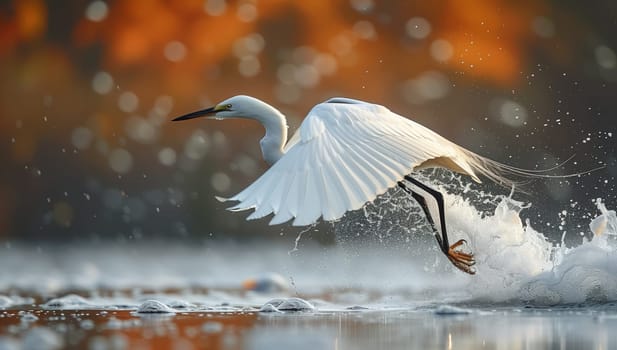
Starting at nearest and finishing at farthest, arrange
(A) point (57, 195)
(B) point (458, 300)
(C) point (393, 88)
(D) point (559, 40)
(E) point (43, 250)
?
(B) point (458, 300) → (E) point (43, 250) → (A) point (57, 195) → (C) point (393, 88) → (D) point (559, 40)

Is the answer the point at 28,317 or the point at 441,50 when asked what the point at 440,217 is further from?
the point at 441,50

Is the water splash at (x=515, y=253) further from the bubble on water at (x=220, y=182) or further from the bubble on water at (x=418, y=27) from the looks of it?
the bubble on water at (x=418, y=27)

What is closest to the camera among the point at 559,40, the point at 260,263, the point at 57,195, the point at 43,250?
the point at 260,263

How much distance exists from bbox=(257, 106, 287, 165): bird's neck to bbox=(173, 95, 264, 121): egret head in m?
0.07

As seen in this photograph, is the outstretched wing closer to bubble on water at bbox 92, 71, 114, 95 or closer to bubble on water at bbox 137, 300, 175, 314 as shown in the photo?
bubble on water at bbox 137, 300, 175, 314

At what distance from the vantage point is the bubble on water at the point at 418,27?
502 inches

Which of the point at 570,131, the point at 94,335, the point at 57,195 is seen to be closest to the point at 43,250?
the point at 57,195

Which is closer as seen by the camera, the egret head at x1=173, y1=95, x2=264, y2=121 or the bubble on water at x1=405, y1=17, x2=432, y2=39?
the egret head at x1=173, y1=95, x2=264, y2=121

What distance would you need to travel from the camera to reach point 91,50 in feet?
42.5

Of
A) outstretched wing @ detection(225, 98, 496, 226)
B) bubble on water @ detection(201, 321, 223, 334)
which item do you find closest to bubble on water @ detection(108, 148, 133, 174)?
outstretched wing @ detection(225, 98, 496, 226)

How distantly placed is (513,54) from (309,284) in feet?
22.5

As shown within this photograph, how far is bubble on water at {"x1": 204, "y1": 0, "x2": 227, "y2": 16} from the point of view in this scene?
521 inches

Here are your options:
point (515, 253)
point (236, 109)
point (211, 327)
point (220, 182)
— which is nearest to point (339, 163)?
point (211, 327)

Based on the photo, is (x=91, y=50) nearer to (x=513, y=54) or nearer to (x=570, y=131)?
(x=513, y=54)
